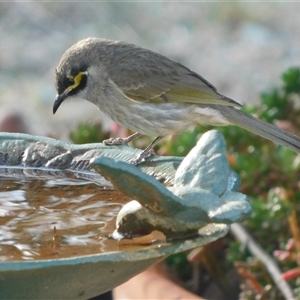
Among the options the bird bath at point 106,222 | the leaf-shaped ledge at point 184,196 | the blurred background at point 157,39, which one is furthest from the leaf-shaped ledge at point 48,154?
the blurred background at point 157,39

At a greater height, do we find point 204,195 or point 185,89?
point 185,89

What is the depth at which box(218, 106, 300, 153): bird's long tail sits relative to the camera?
4.35 metres

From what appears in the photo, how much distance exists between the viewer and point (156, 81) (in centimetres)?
481

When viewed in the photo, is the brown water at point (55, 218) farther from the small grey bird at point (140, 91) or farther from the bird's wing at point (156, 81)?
the bird's wing at point (156, 81)

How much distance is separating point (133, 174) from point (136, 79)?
95.3 inches

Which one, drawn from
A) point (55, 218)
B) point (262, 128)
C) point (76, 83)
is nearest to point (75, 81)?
point (76, 83)

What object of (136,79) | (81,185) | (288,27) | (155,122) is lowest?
(81,185)

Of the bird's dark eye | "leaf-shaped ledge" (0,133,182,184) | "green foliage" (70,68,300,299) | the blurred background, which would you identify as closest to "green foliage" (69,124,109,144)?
"green foliage" (70,68,300,299)

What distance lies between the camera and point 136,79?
4773mm

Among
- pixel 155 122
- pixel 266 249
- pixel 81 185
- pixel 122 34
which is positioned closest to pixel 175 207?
pixel 81 185

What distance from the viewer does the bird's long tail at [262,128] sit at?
4.35m

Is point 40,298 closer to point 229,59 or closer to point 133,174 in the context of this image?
point 133,174

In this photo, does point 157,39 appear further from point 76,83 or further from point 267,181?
point 76,83

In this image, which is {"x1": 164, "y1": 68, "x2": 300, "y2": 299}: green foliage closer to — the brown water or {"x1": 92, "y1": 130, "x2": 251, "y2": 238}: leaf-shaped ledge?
the brown water
